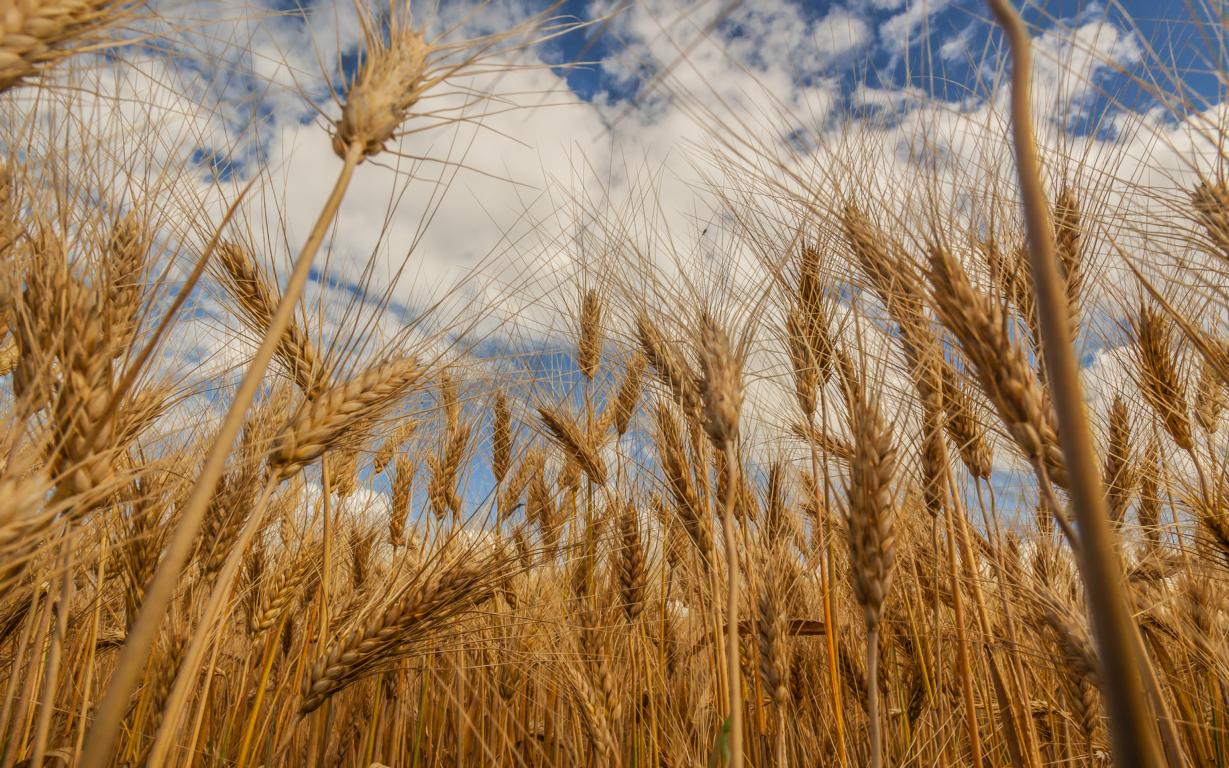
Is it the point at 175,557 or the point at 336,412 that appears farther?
the point at 336,412

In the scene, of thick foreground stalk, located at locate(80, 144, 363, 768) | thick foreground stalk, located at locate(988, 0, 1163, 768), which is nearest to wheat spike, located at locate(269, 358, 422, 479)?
thick foreground stalk, located at locate(80, 144, 363, 768)

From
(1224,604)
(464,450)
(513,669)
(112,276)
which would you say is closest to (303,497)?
(464,450)

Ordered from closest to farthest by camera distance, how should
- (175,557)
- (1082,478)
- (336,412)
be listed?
(1082,478) < (175,557) < (336,412)

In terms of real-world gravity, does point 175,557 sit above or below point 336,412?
below

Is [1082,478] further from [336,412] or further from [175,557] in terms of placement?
[336,412]

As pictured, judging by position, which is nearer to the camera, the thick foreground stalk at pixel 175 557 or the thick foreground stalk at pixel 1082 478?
the thick foreground stalk at pixel 1082 478

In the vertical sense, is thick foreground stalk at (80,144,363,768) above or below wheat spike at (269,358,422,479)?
below

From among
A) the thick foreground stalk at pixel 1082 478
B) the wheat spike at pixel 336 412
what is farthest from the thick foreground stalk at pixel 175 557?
the thick foreground stalk at pixel 1082 478

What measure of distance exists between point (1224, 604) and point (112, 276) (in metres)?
2.90

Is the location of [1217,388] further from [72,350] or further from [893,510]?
[72,350]

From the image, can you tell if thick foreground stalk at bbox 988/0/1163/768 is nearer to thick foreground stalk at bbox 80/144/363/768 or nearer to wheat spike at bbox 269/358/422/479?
thick foreground stalk at bbox 80/144/363/768

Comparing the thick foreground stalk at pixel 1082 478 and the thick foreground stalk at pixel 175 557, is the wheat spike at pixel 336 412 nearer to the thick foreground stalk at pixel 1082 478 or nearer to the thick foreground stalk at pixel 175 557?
the thick foreground stalk at pixel 175 557

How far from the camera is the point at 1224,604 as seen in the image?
6.60 feet

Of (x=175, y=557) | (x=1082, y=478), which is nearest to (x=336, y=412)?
(x=175, y=557)
